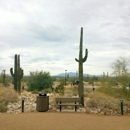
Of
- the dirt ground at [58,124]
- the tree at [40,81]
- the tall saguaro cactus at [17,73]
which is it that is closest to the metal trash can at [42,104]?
the dirt ground at [58,124]

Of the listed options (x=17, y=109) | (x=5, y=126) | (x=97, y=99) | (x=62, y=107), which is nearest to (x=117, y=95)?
(x=97, y=99)

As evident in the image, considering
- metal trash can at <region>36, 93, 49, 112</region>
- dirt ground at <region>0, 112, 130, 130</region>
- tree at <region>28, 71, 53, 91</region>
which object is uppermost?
tree at <region>28, 71, 53, 91</region>

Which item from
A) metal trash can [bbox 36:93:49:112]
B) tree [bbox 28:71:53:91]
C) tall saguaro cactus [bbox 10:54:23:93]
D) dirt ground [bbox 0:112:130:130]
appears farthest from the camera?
tree [bbox 28:71:53:91]

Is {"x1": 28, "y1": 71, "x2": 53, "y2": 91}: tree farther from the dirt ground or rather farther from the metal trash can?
the dirt ground

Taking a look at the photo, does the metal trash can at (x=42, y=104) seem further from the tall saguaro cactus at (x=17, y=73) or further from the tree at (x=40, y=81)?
the tree at (x=40, y=81)

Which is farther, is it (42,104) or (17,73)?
(17,73)

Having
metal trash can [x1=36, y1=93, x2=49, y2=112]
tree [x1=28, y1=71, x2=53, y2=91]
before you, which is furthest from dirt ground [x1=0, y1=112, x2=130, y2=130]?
tree [x1=28, y1=71, x2=53, y2=91]

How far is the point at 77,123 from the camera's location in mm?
8234

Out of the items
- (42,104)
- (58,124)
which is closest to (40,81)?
(42,104)

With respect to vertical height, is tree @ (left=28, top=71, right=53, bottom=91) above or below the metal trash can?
above

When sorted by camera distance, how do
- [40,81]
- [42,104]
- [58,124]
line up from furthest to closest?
[40,81], [42,104], [58,124]

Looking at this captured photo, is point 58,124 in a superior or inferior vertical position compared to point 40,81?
inferior

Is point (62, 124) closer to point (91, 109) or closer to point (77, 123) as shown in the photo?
point (77, 123)

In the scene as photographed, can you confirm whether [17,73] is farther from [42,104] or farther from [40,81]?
[42,104]
